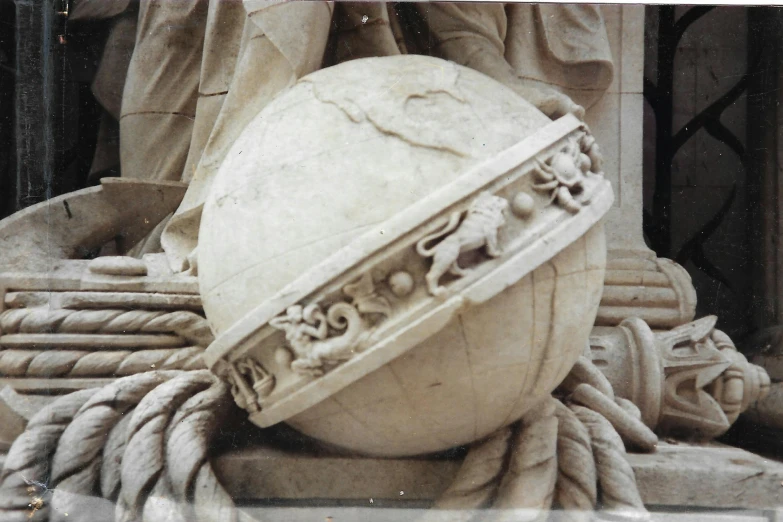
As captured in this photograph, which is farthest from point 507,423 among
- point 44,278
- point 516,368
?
point 44,278

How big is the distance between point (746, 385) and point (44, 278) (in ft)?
6.23

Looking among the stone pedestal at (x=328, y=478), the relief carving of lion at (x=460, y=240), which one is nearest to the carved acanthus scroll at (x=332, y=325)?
Answer: the relief carving of lion at (x=460, y=240)

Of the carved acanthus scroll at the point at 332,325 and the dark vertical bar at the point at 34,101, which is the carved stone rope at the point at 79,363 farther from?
the carved acanthus scroll at the point at 332,325

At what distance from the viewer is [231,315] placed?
6.64ft

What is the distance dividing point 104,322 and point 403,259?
→ 989 millimetres

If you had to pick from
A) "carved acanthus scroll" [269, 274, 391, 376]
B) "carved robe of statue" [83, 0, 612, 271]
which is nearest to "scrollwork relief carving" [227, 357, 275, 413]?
"carved acanthus scroll" [269, 274, 391, 376]

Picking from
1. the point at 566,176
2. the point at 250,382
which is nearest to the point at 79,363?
the point at 250,382

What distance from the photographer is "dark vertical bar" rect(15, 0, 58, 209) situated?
2527 mm

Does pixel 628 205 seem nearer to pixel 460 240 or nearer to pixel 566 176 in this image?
pixel 566 176

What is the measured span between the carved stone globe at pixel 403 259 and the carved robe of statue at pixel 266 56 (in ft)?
1.32

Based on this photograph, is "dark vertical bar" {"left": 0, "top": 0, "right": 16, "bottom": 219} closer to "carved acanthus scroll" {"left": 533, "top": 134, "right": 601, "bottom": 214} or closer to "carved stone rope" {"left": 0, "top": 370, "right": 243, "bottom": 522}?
"carved stone rope" {"left": 0, "top": 370, "right": 243, "bottom": 522}

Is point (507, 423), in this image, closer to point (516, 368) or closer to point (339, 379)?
point (516, 368)

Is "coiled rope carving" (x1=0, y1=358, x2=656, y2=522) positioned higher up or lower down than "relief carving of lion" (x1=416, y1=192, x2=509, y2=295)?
lower down

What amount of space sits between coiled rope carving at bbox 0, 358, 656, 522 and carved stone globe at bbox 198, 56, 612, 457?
0.35 ft
